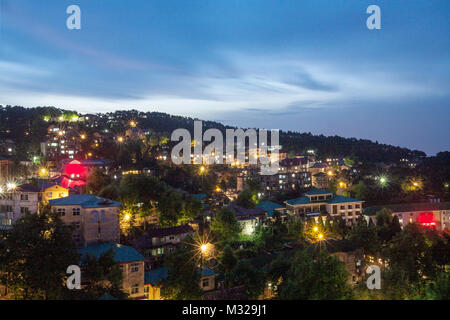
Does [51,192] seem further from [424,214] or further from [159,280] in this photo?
[424,214]

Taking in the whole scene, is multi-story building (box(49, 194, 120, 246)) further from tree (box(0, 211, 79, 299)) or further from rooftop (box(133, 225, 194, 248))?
tree (box(0, 211, 79, 299))

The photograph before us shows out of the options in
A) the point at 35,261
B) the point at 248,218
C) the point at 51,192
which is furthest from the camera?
the point at 248,218

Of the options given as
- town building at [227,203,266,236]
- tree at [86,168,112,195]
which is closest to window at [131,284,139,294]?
→ town building at [227,203,266,236]

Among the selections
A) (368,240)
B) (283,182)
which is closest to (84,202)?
(368,240)

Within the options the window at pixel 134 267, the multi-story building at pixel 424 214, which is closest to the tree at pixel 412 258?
the window at pixel 134 267
